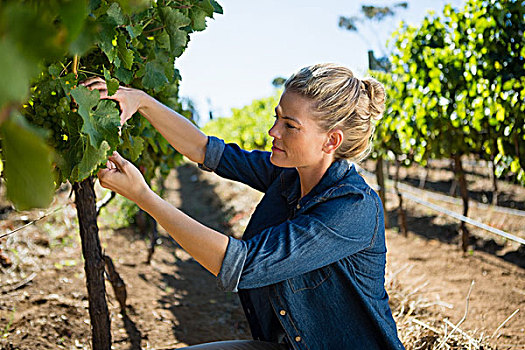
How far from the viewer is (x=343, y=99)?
6.07 feet

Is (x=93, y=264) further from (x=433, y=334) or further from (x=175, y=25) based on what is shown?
(x=433, y=334)

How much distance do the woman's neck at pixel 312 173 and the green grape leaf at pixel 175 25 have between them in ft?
2.17

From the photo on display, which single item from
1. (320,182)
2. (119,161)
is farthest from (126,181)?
(320,182)

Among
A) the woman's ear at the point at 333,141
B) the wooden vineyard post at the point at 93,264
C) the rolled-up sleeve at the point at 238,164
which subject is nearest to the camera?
the woman's ear at the point at 333,141

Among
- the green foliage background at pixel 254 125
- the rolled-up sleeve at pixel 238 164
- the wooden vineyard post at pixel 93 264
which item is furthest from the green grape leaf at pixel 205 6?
the green foliage background at pixel 254 125

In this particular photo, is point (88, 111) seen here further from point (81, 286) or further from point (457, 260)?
point (457, 260)

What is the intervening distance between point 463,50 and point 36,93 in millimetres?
4819

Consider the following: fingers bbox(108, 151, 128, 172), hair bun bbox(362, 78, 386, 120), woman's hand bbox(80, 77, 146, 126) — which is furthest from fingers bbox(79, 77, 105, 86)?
hair bun bbox(362, 78, 386, 120)

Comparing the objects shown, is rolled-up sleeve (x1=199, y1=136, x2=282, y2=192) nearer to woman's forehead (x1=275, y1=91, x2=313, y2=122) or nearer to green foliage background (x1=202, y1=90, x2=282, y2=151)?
woman's forehead (x1=275, y1=91, x2=313, y2=122)

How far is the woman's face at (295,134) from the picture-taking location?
1821mm

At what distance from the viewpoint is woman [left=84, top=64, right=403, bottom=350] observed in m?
1.57

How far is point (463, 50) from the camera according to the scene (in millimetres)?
5379

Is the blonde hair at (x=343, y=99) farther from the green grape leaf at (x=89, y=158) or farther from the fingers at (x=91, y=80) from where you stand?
the green grape leaf at (x=89, y=158)

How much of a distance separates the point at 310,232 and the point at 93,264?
1.29 m
